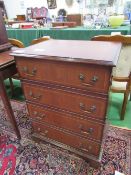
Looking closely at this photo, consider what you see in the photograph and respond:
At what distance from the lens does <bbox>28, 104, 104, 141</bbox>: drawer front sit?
3.21ft

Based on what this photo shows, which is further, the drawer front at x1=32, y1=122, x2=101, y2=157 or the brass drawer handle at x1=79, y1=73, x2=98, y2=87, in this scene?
the drawer front at x1=32, y1=122, x2=101, y2=157

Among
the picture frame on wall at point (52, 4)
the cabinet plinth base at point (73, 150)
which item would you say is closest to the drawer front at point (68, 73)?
the cabinet plinth base at point (73, 150)

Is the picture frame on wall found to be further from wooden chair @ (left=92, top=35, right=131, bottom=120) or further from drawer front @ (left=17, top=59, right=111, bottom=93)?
drawer front @ (left=17, top=59, right=111, bottom=93)

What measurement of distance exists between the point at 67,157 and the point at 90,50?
0.87m

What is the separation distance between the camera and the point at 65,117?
41.1 inches

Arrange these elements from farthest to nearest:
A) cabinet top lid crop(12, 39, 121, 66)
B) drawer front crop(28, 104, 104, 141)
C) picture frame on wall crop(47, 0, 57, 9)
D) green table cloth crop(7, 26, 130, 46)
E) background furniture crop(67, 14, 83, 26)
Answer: picture frame on wall crop(47, 0, 57, 9) → background furniture crop(67, 14, 83, 26) → green table cloth crop(7, 26, 130, 46) → drawer front crop(28, 104, 104, 141) → cabinet top lid crop(12, 39, 121, 66)

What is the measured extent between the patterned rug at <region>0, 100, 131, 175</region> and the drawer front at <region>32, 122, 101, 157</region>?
0.42 feet

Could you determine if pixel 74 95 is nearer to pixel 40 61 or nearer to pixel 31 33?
pixel 40 61

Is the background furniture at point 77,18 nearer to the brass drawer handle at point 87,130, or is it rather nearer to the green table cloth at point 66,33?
the green table cloth at point 66,33

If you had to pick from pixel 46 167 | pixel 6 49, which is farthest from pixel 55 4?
pixel 46 167

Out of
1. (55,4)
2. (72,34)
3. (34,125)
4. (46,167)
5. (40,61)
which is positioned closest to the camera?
(40,61)

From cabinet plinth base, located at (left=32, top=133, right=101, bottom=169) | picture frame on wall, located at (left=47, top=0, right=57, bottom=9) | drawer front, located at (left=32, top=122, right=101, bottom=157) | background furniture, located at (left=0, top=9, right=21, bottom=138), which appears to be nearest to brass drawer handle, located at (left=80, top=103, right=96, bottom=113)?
drawer front, located at (left=32, top=122, right=101, bottom=157)

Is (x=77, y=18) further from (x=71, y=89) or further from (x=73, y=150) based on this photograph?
(x=73, y=150)

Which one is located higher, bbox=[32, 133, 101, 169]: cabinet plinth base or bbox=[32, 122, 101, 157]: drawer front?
bbox=[32, 122, 101, 157]: drawer front
